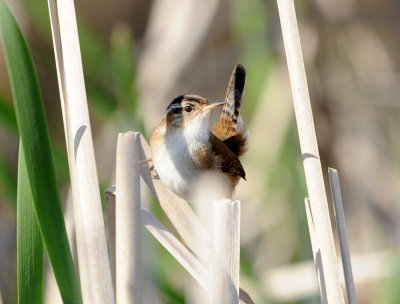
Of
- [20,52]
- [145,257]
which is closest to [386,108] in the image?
[145,257]

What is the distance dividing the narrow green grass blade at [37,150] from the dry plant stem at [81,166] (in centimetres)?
6

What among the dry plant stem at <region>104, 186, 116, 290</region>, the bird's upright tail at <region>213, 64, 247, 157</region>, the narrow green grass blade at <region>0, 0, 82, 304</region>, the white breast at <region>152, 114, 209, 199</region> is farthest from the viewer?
the bird's upright tail at <region>213, 64, 247, 157</region>

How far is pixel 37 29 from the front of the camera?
4.00m

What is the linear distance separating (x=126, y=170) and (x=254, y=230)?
6.42 ft

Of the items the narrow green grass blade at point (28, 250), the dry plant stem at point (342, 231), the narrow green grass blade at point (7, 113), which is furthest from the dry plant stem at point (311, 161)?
the narrow green grass blade at point (7, 113)

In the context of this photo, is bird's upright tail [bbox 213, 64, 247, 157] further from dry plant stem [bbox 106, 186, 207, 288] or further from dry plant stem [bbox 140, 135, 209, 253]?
dry plant stem [bbox 106, 186, 207, 288]

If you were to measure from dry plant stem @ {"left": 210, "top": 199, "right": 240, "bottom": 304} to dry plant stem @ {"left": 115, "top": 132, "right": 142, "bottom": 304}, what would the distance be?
0.19m

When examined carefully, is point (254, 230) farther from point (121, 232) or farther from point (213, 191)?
point (121, 232)

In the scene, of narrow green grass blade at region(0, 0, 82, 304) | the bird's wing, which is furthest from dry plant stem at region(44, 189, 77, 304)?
the bird's wing

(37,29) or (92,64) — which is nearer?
(92,64)

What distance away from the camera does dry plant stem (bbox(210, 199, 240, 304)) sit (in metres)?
1.21

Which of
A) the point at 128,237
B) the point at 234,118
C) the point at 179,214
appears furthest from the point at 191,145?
the point at 128,237

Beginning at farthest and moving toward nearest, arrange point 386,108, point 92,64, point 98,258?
point 386,108
point 92,64
point 98,258

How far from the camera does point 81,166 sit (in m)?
1.33
